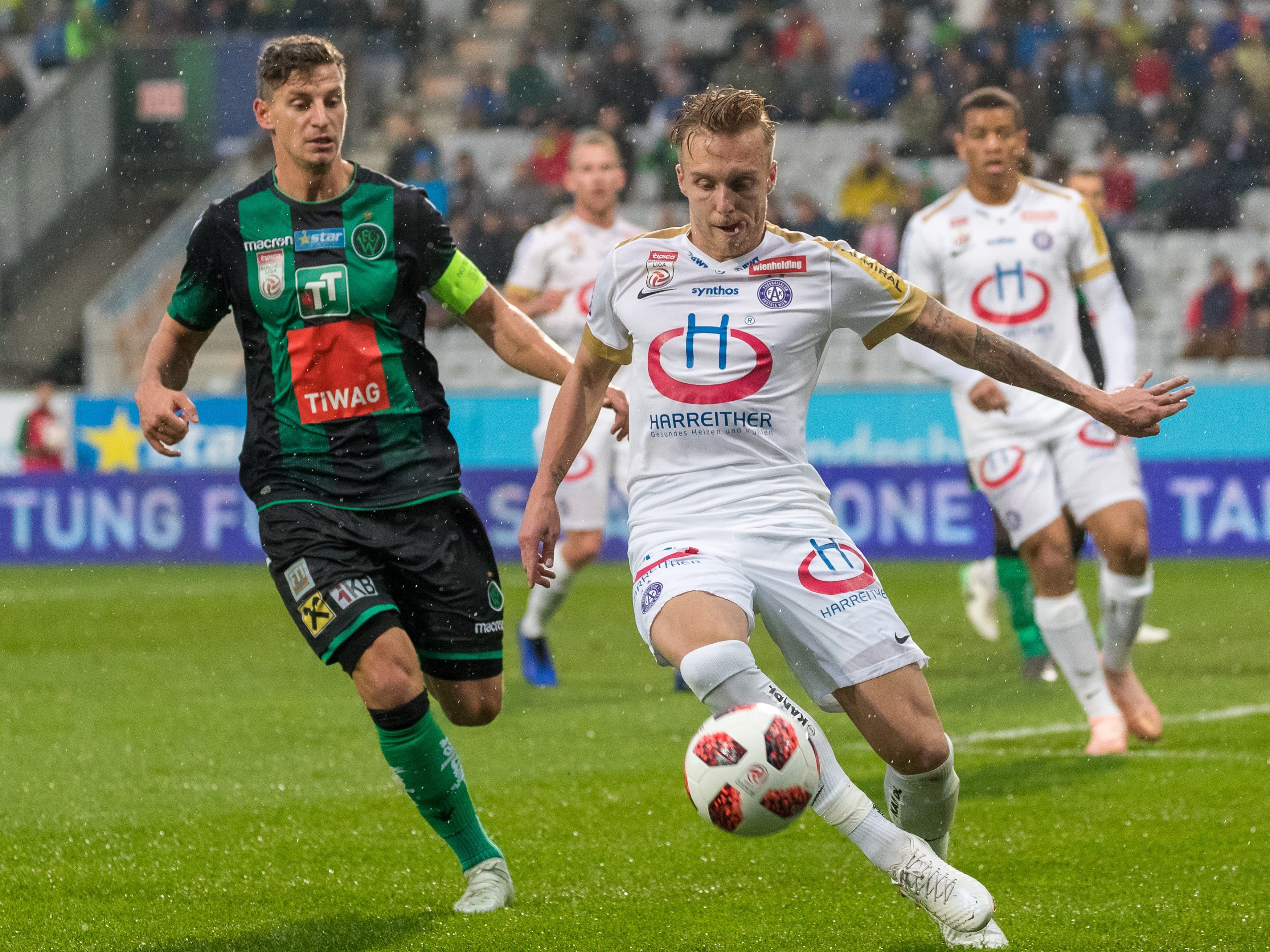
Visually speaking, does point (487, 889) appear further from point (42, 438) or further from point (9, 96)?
point (9, 96)

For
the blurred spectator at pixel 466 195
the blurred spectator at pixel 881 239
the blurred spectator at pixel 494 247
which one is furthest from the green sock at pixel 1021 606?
the blurred spectator at pixel 466 195

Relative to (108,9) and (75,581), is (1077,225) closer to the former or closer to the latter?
(75,581)

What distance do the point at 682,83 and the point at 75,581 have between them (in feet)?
30.1

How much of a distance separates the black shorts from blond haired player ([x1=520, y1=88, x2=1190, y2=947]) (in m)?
0.49

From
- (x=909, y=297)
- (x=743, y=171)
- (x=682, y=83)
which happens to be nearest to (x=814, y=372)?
(x=909, y=297)

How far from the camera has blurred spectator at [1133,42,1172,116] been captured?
1844 centimetres

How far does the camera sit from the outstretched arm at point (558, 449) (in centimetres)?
415

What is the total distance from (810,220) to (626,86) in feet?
11.8

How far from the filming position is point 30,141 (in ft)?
68.8

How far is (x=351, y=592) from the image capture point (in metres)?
4.38

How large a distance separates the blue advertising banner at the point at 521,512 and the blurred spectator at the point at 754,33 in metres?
7.06

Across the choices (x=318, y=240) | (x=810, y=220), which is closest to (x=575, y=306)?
(x=318, y=240)

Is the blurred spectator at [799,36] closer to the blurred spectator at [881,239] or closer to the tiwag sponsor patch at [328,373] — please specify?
the blurred spectator at [881,239]

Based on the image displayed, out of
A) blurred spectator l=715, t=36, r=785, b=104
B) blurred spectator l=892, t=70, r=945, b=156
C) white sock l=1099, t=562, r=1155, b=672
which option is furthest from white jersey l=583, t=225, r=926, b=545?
blurred spectator l=892, t=70, r=945, b=156
